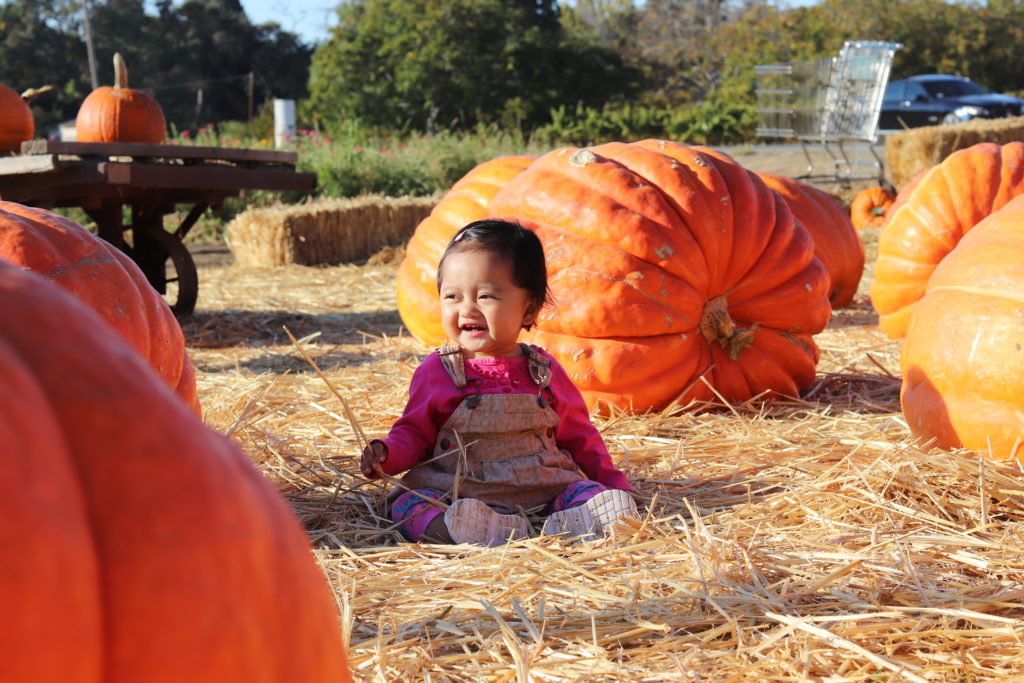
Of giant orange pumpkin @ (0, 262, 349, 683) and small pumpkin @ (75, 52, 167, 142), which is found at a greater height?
small pumpkin @ (75, 52, 167, 142)

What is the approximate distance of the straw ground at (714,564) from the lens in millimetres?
1478

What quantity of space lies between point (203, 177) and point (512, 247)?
3561mm

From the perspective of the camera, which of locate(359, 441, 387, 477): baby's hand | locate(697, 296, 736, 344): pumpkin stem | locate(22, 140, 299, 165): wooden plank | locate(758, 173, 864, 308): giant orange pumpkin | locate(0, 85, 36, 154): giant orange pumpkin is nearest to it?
locate(359, 441, 387, 477): baby's hand

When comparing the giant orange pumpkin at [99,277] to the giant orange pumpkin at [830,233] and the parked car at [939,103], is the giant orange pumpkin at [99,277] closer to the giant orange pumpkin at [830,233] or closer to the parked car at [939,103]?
the giant orange pumpkin at [830,233]

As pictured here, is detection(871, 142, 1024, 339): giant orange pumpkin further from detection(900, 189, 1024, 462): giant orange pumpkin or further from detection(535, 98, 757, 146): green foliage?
detection(535, 98, 757, 146): green foliage

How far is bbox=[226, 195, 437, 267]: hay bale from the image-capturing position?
336 inches

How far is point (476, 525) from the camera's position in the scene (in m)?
2.08

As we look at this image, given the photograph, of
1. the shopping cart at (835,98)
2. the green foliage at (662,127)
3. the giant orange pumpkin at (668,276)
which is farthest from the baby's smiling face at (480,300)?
the green foliage at (662,127)

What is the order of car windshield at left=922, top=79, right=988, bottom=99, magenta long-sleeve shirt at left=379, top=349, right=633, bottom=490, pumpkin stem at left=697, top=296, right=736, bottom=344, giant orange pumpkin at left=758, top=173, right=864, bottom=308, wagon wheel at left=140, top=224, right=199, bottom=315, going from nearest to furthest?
1. magenta long-sleeve shirt at left=379, top=349, right=633, bottom=490
2. pumpkin stem at left=697, top=296, right=736, bottom=344
3. giant orange pumpkin at left=758, top=173, right=864, bottom=308
4. wagon wheel at left=140, top=224, right=199, bottom=315
5. car windshield at left=922, top=79, right=988, bottom=99

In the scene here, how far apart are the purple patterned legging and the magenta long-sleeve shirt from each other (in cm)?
7

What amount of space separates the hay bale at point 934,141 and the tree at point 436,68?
943cm

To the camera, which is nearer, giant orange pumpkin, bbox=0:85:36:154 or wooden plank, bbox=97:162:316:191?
wooden plank, bbox=97:162:316:191

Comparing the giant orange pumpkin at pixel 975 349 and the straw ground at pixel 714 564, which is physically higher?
the giant orange pumpkin at pixel 975 349

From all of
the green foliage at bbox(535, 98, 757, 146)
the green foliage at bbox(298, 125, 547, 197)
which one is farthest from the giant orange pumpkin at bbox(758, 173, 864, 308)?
the green foliage at bbox(535, 98, 757, 146)
